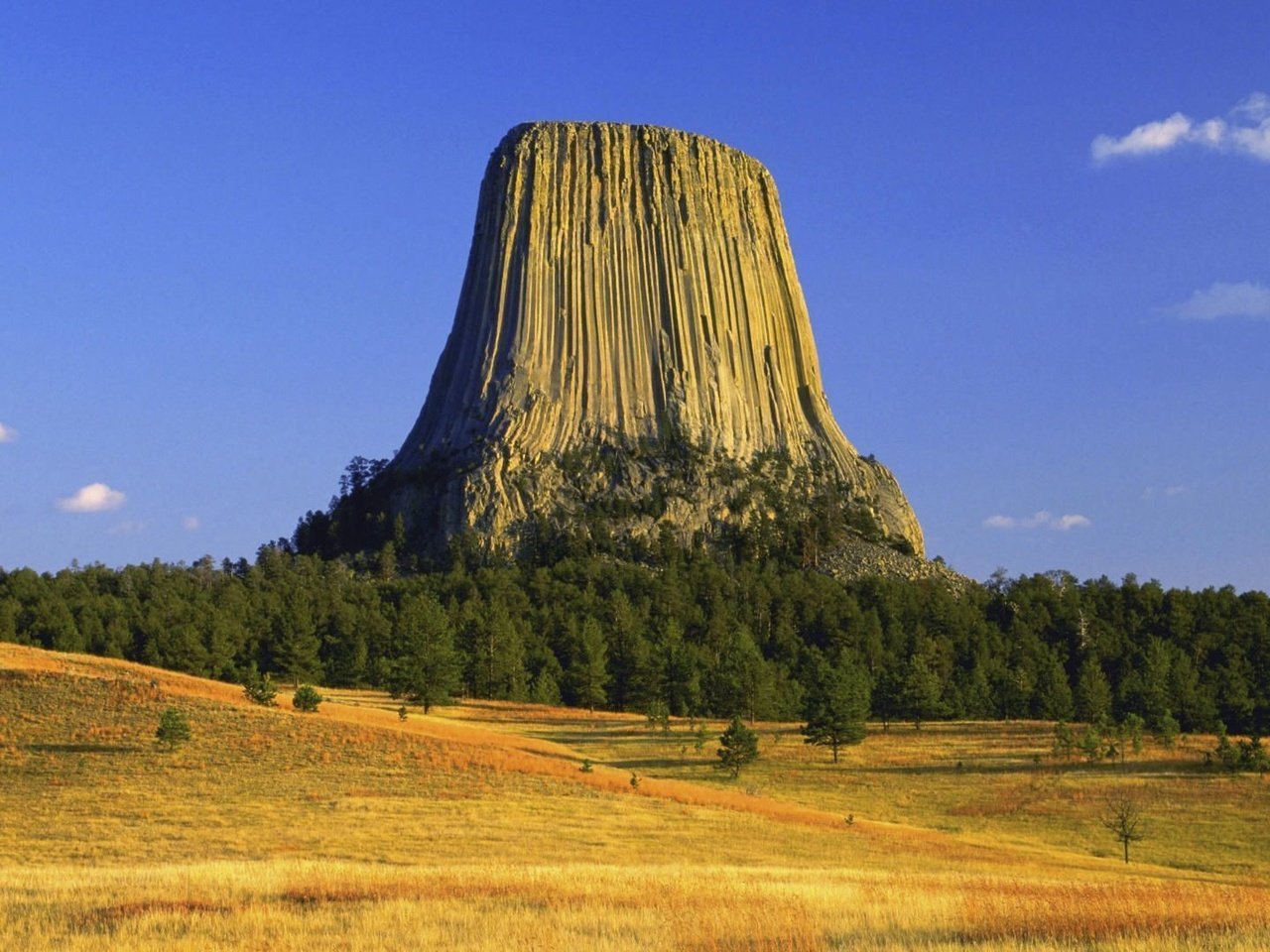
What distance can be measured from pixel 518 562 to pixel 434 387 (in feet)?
87.7

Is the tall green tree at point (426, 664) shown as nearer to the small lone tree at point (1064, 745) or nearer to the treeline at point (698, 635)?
the treeline at point (698, 635)

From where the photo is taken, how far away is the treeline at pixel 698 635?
2972 inches

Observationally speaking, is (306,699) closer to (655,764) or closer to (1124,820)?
(655,764)

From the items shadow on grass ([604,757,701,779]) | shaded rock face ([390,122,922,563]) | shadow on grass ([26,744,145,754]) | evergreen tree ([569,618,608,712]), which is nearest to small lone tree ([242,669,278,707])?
shadow on grass ([26,744,145,754])

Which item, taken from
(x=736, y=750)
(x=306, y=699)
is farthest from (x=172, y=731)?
(x=736, y=750)

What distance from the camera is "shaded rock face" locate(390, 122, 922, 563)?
124188 millimetres

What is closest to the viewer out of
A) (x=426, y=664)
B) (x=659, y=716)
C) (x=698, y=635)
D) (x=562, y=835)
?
(x=562, y=835)

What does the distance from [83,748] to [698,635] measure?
54.2 metres

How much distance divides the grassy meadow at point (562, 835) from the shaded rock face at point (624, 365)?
54407 mm

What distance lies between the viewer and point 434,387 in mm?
135750

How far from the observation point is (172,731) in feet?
139

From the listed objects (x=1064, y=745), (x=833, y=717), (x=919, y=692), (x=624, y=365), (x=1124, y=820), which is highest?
(x=624, y=365)

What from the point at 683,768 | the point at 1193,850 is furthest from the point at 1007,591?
the point at 1193,850

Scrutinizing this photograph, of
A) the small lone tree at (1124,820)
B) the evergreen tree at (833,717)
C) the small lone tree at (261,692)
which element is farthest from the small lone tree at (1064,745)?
the small lone tree at (261,692)
